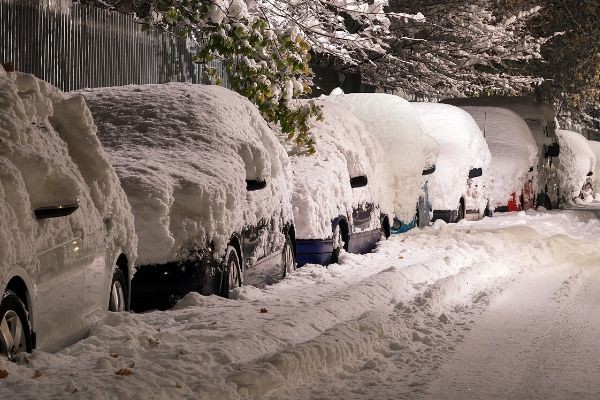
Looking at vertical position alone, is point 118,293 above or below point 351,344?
above

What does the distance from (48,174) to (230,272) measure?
3.82m

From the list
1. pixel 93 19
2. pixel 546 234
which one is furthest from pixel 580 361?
pixel 546 234

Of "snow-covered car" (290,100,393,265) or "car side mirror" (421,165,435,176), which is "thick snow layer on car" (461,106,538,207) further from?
"snow-covered car" (290,100,393,265)

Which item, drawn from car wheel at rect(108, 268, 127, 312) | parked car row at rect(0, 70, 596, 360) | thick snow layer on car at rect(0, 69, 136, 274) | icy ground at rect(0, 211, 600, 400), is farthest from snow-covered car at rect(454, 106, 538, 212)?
thick snow layer on car at rect(0, 69, 136, 274)

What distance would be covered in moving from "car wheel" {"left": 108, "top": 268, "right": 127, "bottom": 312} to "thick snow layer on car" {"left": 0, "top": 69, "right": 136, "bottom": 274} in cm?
17

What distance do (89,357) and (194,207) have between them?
8.90 ft

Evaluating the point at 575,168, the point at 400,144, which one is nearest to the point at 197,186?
the point at 400,144

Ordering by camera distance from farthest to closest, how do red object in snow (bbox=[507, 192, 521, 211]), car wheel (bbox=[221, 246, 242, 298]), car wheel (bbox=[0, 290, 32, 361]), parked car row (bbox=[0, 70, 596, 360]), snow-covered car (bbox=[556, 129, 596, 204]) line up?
snow-covered car (bbox=[556, 129, 596, 204]) < red object in snow (bbox=[507, 192, 521, 211]) < car wheel (bbox=[221, 246, 242, 298]) < parked car row (bbox=[0, 70, 596, 360]) < car wheel (bbox=[0, 290, 32, 361])

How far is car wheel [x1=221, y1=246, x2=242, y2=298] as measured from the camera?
1052 centimetres

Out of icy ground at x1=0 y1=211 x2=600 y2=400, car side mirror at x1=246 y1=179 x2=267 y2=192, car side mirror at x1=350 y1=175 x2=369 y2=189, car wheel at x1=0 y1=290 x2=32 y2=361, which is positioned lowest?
icy ground at x1=0 y1=211 x2=600 y2=400

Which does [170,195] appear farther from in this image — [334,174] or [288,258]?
[334,174]

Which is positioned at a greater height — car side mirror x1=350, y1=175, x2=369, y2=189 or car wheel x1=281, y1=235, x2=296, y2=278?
car side mirror x1=350, y1=175, x2=369, y2=189

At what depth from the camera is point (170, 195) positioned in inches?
380

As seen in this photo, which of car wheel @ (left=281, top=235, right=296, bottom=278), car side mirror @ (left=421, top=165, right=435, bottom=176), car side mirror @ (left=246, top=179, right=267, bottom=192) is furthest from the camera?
car side mirror @ (left=421, top=165, right=435, bottom=176)
